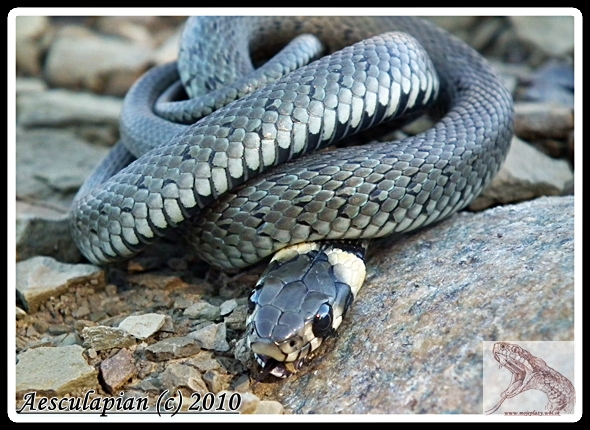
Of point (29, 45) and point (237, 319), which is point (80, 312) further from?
point (29, 45)

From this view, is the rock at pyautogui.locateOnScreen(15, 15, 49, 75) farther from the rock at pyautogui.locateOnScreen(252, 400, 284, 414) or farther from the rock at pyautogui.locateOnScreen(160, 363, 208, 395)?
the rock at pyautogui.locateOnScreen(252, 400, 284, 414)

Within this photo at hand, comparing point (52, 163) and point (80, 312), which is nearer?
point (80, 312)

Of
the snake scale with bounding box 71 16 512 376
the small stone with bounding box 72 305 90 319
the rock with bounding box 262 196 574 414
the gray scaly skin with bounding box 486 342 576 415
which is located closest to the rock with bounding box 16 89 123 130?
the snake scale with bounding box 71 16 512 376

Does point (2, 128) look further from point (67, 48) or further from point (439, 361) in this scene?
point (67, 48)

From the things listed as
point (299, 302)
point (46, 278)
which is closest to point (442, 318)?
point (299, 302)

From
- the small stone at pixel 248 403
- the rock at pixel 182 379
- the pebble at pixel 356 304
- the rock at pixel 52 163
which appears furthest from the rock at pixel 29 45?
the small stone at pixel 248 403
